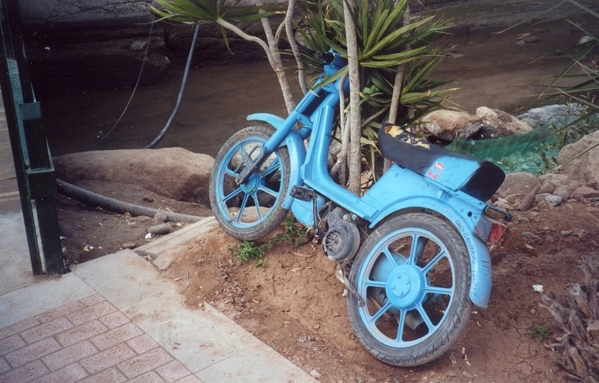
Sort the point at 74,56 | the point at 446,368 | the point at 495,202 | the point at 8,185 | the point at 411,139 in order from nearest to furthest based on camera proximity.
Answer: the point at 446,368 → the point at 411,139 → the point at 495,202 → the point at 8,185 → the point at 74,56

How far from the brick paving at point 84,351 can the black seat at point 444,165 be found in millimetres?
1602

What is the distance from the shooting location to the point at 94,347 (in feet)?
12.3

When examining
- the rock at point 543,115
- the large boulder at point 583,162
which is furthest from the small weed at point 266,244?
the rock at point 543,115

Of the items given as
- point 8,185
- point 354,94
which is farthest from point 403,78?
point 8,185

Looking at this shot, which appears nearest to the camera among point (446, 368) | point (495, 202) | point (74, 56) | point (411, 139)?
point (446, 368)

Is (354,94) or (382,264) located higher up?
(354,94)

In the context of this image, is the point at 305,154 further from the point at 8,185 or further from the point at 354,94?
the point at 8,185

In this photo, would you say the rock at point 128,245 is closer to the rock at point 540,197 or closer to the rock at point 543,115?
the rock at point 540,197

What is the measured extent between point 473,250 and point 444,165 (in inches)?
18.2

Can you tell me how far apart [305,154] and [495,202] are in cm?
162

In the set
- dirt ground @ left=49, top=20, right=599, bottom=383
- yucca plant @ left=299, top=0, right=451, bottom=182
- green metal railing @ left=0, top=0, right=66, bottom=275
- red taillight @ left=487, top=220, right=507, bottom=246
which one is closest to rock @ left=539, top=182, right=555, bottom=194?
dirt ground @ left=49, top=20, right=599, bottom=383

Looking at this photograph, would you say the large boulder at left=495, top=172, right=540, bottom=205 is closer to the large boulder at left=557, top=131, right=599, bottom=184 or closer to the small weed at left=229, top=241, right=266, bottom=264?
the large boulder at left=557, top=131, right=599, bottom=184

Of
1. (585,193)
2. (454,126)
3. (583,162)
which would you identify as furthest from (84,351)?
(454,126)

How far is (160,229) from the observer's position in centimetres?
541
